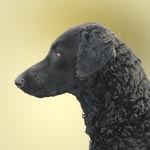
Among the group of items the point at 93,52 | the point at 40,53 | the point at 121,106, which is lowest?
the point at 121,106

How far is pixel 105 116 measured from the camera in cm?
113

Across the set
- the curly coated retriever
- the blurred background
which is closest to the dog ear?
the curly coated retriever

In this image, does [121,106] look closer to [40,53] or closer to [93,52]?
[93,52]

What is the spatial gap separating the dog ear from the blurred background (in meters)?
0.95

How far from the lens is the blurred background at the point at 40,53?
2.09m

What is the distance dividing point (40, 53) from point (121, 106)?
3.36 feet

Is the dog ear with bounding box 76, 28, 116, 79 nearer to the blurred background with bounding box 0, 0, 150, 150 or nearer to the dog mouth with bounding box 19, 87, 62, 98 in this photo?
the dog mouth with bounding box 19, 87, 62, 98

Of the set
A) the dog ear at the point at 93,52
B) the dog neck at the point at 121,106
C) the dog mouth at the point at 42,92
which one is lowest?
the dog neck at the point at 121,106

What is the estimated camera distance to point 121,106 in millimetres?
1115

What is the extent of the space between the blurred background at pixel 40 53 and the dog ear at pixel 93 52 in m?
0.95

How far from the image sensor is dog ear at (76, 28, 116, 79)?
1099mm

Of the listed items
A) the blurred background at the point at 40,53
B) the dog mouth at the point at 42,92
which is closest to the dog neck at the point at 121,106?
the dog mouth at the point at 42,92

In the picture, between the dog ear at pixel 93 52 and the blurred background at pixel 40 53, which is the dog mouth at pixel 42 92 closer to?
the dog ear at pixel 93 52

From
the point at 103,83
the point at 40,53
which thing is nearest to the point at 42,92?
the point at 103,83
